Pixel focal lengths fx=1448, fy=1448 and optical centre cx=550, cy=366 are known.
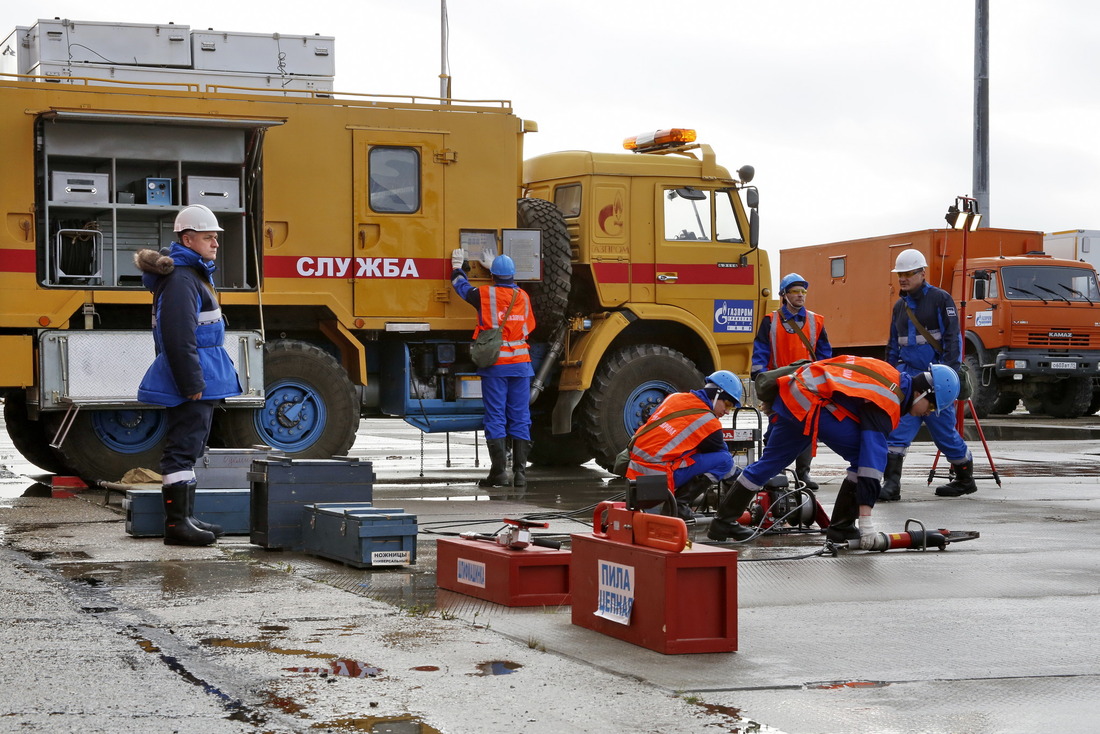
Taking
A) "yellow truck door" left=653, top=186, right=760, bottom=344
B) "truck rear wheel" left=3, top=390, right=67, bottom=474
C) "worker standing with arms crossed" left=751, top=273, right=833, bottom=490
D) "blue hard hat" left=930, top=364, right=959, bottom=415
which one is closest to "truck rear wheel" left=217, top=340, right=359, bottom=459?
"truck rear wheel" left=3, top=390, right=67, bottom=474

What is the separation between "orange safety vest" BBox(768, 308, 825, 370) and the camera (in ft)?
36.4

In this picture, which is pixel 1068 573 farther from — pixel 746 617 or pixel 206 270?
pixel 206 270

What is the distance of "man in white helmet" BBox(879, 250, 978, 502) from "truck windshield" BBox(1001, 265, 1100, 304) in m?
13.0

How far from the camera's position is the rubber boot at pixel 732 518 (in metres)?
8.43

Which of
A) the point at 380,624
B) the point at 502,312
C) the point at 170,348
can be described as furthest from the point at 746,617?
the point at 502,312

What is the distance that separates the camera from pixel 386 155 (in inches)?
499

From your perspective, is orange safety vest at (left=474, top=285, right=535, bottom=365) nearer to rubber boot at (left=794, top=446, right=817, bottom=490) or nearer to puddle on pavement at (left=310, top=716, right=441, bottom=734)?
rubber boot at (left=794, top=446, right=817, bottom=490)

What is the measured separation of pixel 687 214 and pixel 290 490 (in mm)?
7147

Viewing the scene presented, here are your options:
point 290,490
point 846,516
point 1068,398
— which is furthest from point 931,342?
point 1068,398

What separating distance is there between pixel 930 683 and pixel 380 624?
81.8 inches

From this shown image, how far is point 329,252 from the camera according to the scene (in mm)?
12398

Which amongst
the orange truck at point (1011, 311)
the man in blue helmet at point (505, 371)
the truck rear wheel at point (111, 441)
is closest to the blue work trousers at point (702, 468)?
the man in blue helmet at point (505, 371)

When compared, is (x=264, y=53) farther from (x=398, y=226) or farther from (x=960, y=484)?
(x=960, y=484)

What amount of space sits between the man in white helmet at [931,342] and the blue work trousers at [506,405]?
3.09 m
